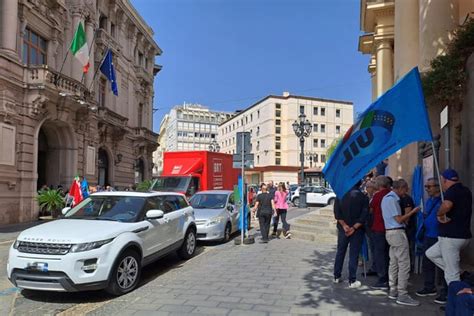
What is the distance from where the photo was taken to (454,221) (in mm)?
5055

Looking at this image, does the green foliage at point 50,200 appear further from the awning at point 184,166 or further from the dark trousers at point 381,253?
the dark trousers at point 381,253

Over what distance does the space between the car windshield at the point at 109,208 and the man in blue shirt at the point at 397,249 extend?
14.0 ft

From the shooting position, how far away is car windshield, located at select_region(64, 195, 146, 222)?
741 centimetres

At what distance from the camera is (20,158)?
18500mm

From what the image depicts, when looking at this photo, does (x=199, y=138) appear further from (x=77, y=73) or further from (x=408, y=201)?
(x=408, y=201)

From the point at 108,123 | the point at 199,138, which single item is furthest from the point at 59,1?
the point at 199,138

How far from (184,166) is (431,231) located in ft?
45.0

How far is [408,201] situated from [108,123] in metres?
24.3

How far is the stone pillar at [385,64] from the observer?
15742 millimetres

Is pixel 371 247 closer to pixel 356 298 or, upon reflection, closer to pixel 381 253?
pixel 381 253

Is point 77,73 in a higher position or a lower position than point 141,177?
higher

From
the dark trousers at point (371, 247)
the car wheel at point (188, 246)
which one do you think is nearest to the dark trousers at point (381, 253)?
the dark trousers at point (371, 247)

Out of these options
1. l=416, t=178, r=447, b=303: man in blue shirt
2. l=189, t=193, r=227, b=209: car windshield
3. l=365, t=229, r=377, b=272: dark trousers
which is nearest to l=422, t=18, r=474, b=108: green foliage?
l=416, t=178, r=447, b=303: man in blue shirt

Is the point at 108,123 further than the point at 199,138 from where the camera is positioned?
No
